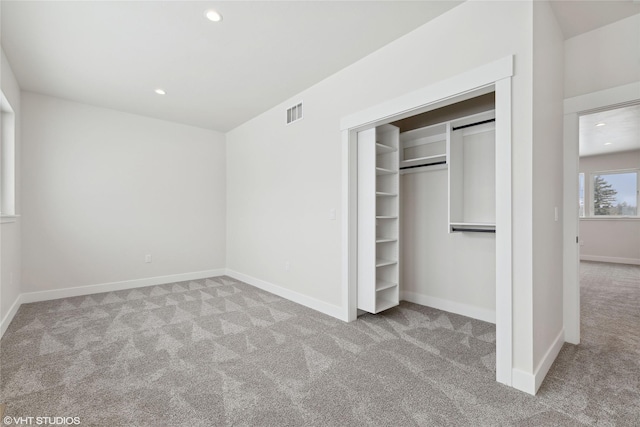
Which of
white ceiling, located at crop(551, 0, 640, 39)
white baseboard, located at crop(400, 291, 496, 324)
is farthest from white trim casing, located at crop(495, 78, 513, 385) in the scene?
white baseboard, located at crop(400, 291, 496, 324)

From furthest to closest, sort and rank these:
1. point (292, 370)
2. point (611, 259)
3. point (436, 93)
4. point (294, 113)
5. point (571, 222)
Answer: point (611, 259) < point (294, 113) < point (571, 222) < point (436, 93) < point (292, 370)

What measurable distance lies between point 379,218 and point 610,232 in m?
7.16

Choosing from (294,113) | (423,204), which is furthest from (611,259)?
(294,113)

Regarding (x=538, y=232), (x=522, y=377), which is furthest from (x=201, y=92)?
(x=522, y=377)

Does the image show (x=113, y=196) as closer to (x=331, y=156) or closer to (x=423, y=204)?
(x=331, y=156)

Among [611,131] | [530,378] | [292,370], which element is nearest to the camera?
[530,378]

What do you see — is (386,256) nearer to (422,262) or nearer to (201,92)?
(422,262)

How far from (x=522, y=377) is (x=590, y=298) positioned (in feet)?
10.4

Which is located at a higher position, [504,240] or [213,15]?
[213,15]

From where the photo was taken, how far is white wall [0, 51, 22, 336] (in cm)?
293

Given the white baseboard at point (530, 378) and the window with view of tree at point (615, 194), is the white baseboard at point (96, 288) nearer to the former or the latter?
the white baseboard at point (530, 378)

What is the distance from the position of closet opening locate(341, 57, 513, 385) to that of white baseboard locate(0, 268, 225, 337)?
315 centimetres

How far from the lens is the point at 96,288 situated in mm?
4312

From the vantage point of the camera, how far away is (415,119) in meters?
3.85
